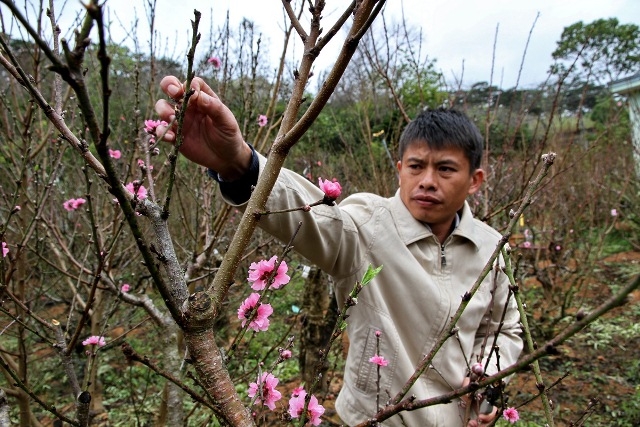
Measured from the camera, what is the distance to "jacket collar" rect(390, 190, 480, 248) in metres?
1.70

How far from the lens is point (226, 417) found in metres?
0.64

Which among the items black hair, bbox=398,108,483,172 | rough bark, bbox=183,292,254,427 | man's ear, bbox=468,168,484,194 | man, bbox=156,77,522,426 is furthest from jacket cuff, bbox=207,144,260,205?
man's ear, bbox=468,168,484,194

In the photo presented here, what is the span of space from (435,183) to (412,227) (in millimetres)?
207

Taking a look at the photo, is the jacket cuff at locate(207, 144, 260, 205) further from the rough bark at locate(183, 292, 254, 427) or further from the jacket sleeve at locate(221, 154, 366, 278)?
the rough bark at locate(183, 292, 254, 427)

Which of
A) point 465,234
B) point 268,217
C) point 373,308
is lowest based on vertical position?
point 373,308

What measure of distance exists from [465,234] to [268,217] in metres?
0.96

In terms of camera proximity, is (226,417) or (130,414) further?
(130,414)

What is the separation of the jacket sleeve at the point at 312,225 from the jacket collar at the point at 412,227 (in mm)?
227

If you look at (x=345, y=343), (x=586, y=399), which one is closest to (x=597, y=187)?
(x=586, y=399)

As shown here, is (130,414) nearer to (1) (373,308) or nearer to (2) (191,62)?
(1) (373,308)

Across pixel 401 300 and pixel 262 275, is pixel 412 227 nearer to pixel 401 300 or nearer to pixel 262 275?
pixel 401 300

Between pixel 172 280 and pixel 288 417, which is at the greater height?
pixel 172 280

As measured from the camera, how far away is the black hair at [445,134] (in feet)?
5.86

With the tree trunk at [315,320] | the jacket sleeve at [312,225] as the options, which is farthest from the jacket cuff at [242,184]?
the tree trunk at [315,320]
